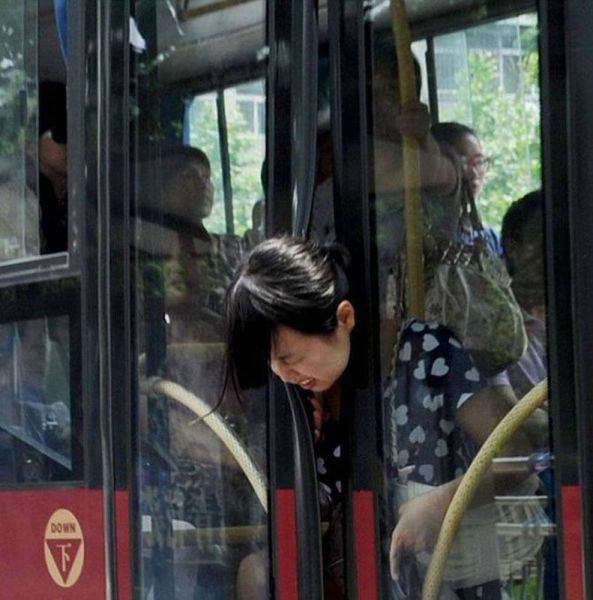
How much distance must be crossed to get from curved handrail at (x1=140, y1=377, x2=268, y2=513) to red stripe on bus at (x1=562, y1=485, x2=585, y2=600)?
29.5 inches

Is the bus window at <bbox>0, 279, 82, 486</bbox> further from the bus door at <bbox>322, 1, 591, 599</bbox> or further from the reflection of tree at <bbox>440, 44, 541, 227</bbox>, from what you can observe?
the reflection of tree at <bbox>440, 44, 541, 227</bbox>

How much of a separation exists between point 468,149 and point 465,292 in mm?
275

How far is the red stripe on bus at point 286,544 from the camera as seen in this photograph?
3.42 m

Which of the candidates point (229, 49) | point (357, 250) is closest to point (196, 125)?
point (229, 49)

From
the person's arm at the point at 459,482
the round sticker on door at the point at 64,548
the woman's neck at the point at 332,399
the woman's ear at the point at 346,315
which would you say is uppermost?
the woman's ear at the point at 346,315

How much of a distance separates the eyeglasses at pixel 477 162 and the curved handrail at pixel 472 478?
1.41 ft

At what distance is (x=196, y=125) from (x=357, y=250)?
57 centimetres

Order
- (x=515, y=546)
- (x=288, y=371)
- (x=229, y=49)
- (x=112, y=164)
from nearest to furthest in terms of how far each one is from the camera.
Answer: (x=515, y=546) < (x=288, y=371) < (x=229, y=49) < (x=112, y=164)

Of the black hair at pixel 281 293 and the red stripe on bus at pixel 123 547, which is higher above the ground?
the black hair at pixel 281 293

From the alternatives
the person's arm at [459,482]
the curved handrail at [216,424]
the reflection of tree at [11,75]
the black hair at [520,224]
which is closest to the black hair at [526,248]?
the black hair at [520,224]

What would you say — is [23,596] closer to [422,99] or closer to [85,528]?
[85,528]

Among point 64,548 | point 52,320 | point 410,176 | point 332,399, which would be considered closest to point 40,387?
point 52,320

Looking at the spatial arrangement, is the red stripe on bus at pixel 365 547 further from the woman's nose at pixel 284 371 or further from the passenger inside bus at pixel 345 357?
the woman's nose at pixel 284 371

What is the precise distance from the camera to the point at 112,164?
388cm
